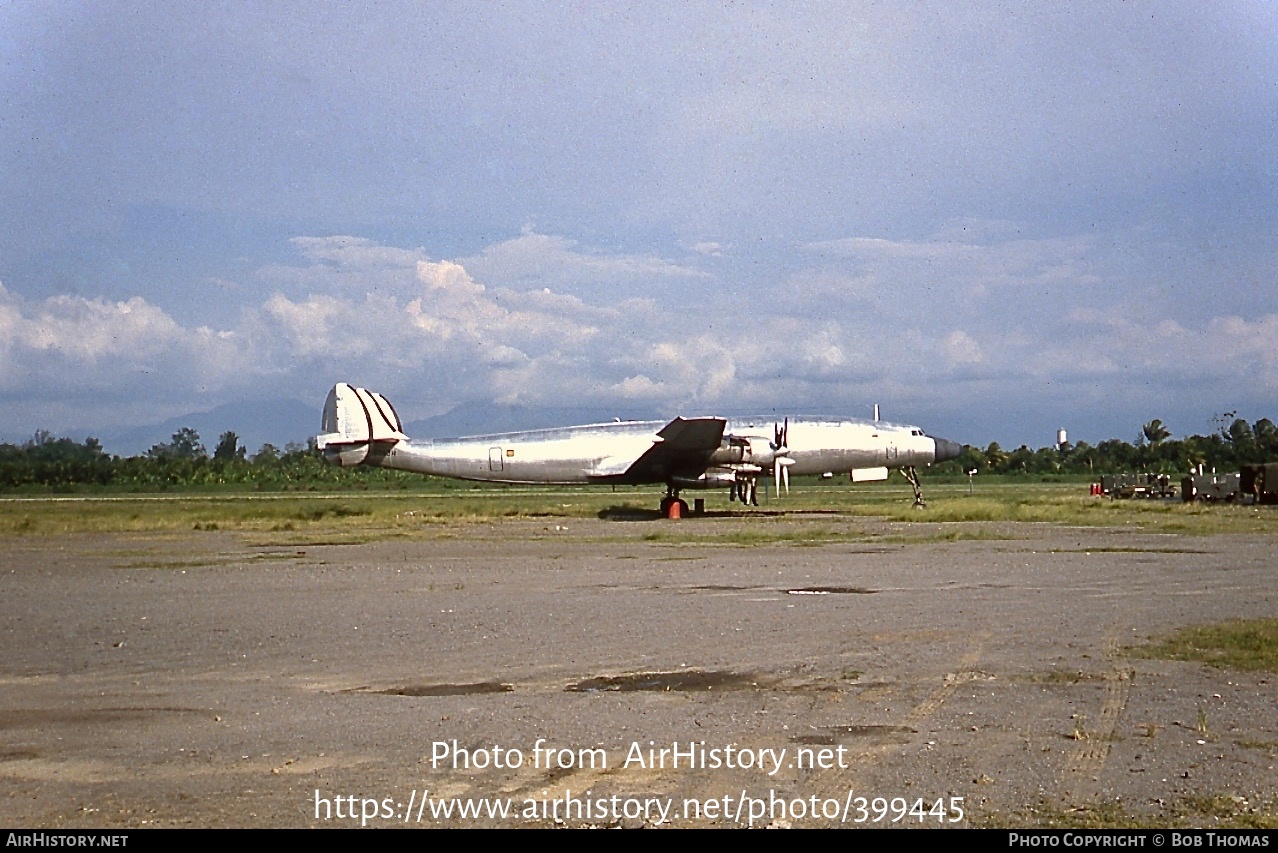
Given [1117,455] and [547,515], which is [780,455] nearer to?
[547,515]

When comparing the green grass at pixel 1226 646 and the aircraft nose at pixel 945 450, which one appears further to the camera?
the aircraft nose at pixel 945 450

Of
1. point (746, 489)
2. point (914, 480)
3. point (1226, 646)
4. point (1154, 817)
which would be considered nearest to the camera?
point (1154, 817)

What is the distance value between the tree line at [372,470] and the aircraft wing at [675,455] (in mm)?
32239

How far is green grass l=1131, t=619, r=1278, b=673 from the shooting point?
439 inches

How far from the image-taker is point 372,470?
79.8 meters

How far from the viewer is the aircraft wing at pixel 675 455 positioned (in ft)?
130

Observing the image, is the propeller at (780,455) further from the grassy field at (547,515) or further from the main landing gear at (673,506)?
the main landing gear at (673,506)

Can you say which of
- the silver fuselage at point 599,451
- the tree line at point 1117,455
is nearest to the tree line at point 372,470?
the tree line at point 1117,455

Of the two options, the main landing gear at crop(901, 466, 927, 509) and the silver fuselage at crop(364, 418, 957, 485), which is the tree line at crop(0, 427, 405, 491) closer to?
the silver fuselage at crop(364, 418, 957, 485)

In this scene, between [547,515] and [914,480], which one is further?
[914,480]

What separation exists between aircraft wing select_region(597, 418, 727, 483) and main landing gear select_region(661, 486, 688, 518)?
750 mm

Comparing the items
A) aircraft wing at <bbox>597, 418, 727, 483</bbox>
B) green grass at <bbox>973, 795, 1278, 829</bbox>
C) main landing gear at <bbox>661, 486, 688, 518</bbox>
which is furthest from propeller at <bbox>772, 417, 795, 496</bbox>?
green grass at <bbox>973, 795, 1278, 829</bbox>

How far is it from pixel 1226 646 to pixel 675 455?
2975 centimetres

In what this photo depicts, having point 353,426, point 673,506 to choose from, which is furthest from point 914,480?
point 353,426
